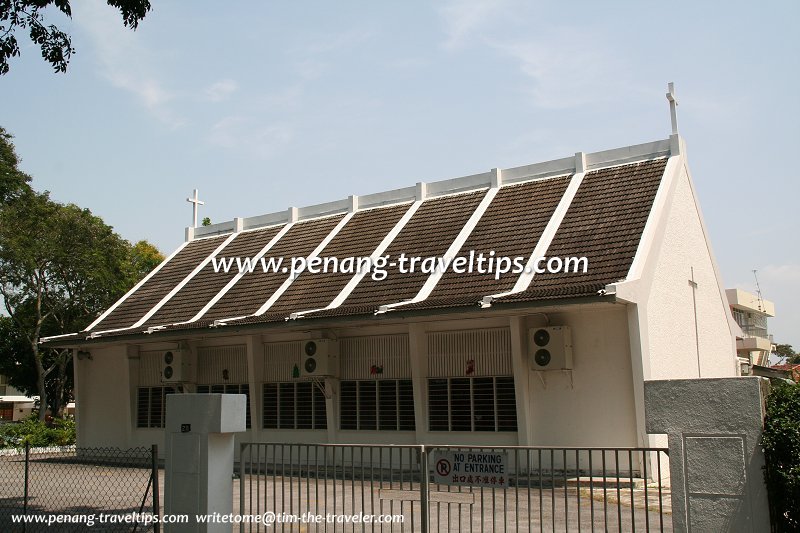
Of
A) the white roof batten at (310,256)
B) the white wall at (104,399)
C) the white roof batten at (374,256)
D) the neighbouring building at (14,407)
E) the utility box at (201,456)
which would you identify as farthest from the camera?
the neighbouring building at (14,407)

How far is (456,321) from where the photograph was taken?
1873 centimetres

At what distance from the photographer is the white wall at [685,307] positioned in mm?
17500

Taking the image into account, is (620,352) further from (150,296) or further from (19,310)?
(19,310)

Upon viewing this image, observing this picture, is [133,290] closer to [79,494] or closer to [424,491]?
[79,494]

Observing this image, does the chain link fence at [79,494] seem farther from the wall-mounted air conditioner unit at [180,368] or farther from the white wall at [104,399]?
the wall-mounted air conditioner unit at [180,368]

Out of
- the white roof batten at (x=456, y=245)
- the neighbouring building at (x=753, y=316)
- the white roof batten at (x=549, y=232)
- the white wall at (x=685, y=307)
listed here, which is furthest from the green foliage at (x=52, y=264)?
the neighbouring building at (x=753, y=316)

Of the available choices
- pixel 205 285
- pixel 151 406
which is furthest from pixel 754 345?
pixel 151 406

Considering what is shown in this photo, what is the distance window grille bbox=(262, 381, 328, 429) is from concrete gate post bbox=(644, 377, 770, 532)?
14707 mm

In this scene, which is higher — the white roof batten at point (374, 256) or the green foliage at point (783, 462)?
the white roof batten at point (374, 256)

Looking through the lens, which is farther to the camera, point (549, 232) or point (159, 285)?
point (159, 285)

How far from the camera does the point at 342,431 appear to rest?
66.7 ft

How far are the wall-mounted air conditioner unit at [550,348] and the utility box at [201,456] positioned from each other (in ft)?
31.6

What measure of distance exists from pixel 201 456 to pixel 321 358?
11724 millimetres

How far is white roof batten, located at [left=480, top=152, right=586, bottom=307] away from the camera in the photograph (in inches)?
675
